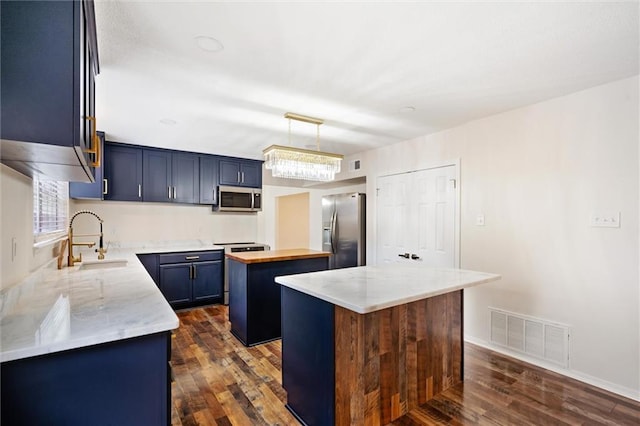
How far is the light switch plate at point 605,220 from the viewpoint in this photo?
2.34m

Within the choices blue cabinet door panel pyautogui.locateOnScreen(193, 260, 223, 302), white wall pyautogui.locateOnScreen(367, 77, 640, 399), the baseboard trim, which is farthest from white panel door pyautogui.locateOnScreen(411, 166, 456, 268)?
blue cabinet door panel pyautogui.locateOnScreen(193, 260, 223, 302)

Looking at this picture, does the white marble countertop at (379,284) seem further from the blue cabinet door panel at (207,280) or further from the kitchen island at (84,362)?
the blue cabinet door panel at (207,280)

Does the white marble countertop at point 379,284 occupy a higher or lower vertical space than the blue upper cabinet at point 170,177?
lower

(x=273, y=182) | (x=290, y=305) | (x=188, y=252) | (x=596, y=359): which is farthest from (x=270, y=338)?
(x=273, y=182)

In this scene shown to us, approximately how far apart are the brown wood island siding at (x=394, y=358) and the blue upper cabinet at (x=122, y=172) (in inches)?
152

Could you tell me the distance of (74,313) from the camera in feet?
4.26

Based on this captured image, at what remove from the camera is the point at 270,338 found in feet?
10.6

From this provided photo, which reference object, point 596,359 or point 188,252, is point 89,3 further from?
point 596,359

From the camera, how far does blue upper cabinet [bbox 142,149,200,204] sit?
14.5ft

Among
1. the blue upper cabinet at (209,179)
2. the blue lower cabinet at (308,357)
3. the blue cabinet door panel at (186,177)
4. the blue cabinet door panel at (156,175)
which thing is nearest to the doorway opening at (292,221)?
the blue upper cabinet at (209,179)

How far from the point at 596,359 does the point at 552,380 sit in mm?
366

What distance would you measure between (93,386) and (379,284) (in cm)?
151

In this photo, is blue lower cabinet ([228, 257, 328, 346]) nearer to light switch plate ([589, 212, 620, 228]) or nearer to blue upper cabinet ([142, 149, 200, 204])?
blue upper cabinet ([142, 149, 200, 204])

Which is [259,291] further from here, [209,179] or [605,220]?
[605,220]
